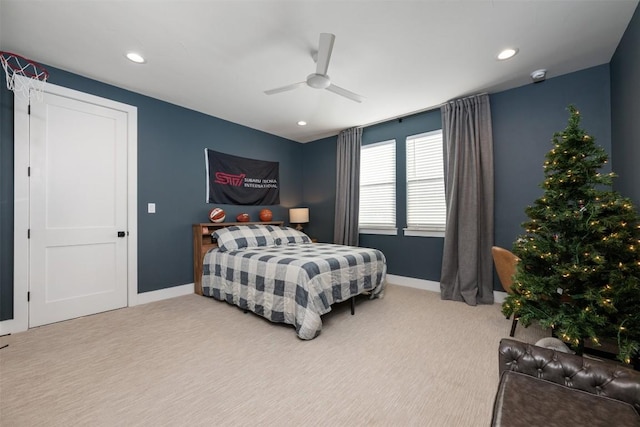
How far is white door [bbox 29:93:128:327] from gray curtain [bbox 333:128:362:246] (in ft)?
10.6

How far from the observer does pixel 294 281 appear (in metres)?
2.46

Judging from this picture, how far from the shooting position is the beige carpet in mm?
1450

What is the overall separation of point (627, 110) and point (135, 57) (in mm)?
4550

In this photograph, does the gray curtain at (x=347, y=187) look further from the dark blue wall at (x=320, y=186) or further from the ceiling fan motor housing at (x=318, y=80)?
the ceiling fan motor housing at (x=318, y=80)

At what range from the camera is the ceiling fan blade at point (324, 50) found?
75.4 inches

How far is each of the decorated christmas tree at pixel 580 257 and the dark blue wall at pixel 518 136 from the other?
3.74ft

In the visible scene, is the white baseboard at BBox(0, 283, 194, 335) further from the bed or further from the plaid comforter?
the plaid comforter

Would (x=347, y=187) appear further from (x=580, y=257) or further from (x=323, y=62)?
(x=580, y=257)

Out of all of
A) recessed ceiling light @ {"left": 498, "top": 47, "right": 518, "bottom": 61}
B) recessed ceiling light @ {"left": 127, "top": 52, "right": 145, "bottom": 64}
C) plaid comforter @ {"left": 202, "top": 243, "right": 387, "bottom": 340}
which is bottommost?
plaid comforter @ {"left": 202, "top": 243, "right": 387, "bottom": 340}

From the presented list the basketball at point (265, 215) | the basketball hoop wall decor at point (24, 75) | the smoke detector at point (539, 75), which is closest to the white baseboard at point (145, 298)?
the basketball at point (265, 215)

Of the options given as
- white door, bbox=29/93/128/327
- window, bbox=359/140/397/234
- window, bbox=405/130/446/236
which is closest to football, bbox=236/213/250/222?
white door, bbox=29/93/128/327

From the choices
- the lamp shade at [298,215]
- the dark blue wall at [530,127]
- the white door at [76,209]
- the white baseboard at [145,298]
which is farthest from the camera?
the lamp shade at [298,215]

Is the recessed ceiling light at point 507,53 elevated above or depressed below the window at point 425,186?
above

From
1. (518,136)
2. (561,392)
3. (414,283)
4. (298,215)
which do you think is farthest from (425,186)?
(561,392)
